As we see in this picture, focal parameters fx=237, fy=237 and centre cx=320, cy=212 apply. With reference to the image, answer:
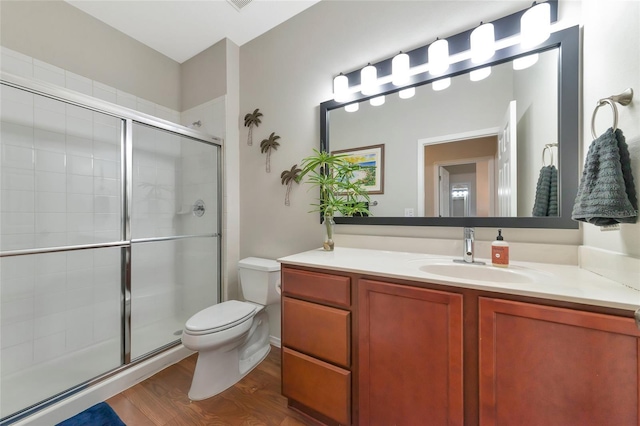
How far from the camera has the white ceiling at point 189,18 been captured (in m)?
1.75

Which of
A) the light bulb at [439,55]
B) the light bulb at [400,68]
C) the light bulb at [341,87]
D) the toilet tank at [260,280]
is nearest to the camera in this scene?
the light bulb at [439,55]

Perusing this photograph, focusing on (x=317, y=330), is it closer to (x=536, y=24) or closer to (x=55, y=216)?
(x=536, y=24)

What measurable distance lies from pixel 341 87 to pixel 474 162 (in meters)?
0.96

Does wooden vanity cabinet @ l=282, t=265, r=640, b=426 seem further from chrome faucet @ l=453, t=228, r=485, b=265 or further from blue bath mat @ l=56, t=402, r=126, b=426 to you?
blue bath mat @ l=56, t=402, r=126, b=426

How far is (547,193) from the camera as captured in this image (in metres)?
1.12

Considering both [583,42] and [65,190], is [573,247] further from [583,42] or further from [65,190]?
[65,190]

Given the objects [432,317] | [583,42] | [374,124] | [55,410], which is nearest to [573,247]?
[432,317]

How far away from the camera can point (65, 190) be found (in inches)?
70.0

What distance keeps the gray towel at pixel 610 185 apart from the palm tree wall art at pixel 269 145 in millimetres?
1750

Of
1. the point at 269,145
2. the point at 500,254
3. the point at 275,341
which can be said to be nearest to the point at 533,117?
the point at 500,254

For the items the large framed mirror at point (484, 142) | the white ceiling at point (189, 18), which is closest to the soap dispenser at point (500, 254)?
the large framed mirror at point (484, 142)

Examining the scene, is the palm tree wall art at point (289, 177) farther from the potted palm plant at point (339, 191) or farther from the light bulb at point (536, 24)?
the light bulb at point (536, 24)

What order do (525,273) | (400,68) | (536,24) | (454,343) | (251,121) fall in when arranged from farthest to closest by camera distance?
1. (251,121)
2. (400,68)
3. (536,24)
4. (525,273)
5. (454,343)

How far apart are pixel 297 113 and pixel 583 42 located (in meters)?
1.56
